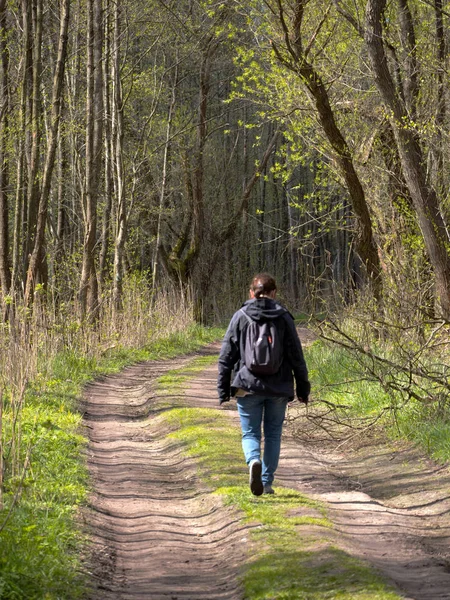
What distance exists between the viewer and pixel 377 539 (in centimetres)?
644

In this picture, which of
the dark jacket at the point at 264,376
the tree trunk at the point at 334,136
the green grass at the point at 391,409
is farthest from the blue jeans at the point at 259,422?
the tree trunk at the point at 334,136

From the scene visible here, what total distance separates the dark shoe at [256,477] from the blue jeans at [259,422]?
67mm

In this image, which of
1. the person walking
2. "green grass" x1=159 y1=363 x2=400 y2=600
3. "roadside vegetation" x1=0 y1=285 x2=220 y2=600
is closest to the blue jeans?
the person walking

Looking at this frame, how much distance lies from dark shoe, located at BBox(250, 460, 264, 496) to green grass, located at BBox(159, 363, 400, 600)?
0.37 ft

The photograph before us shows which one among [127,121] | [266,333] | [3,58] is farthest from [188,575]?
[127,121]

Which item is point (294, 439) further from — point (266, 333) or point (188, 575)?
point (188, 575)

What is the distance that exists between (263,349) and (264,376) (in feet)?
0.73

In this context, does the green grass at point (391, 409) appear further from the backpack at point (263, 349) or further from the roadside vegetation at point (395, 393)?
the backpack at point (263, 349)

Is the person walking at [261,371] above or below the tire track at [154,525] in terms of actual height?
above

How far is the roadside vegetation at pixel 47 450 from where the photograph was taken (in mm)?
5184

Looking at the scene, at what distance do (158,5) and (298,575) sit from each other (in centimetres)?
2220

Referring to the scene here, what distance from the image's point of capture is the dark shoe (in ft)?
22.5

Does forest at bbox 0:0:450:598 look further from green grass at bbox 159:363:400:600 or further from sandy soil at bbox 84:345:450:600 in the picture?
green grass at bbox 159:363:400:600

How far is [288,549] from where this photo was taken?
573cm
